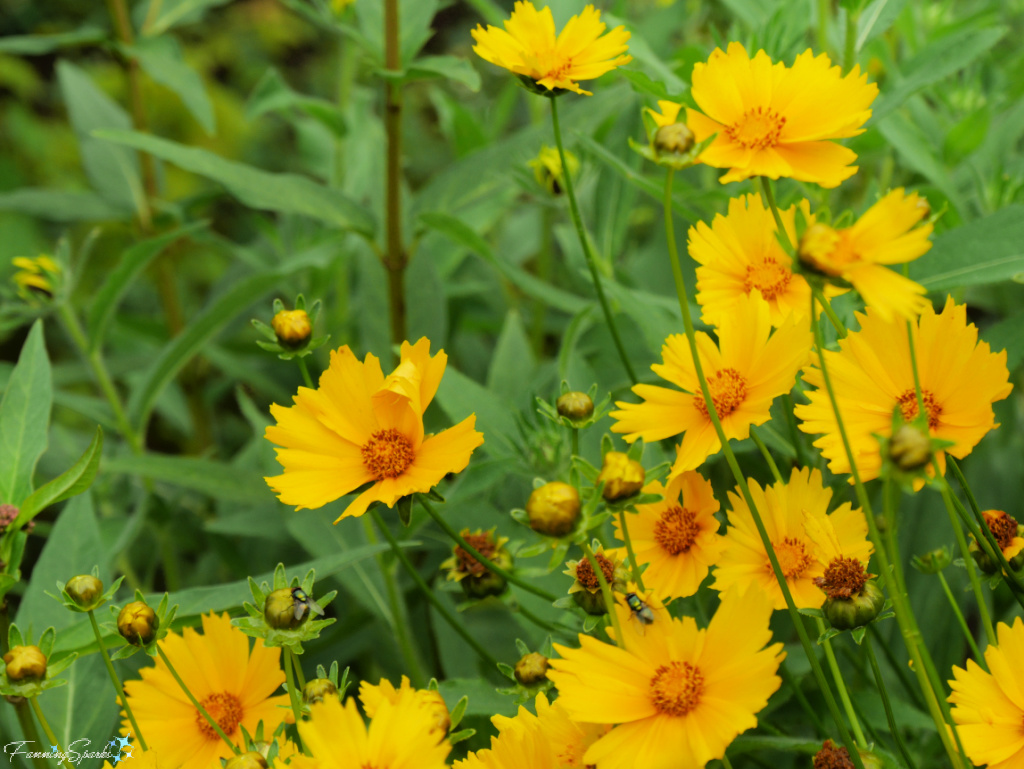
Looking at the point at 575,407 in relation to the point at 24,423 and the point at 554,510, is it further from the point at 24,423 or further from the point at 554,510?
the point at 24,423

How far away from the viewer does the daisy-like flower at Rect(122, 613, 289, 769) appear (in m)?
0.52

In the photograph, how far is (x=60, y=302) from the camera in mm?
899

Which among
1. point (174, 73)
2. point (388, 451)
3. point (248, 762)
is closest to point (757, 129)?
point (388, 451)

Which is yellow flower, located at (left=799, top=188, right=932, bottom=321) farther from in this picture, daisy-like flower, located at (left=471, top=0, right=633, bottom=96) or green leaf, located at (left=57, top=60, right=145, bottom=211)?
green leaf, located at (left=57, top=60, right=145, bottom=211)

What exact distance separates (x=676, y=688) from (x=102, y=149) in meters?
1.04

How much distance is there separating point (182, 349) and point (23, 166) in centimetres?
148

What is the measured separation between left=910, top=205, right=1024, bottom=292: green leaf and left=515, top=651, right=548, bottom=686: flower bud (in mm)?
367

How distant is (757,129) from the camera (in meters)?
0.48

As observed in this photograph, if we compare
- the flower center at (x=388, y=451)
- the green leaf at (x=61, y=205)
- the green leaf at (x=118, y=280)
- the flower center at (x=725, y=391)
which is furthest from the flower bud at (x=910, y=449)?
the green leaf at (x=61, y=205)

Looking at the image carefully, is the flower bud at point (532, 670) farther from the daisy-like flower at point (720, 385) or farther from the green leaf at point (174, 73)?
the green leaf at point (174, 73)

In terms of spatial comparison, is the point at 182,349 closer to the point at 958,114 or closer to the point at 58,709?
the point at 58,709

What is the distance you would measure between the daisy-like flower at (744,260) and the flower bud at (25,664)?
1.25 ft

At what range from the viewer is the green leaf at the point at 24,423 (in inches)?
22.7

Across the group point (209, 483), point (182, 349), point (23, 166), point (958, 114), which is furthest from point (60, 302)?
point (23, 166)
